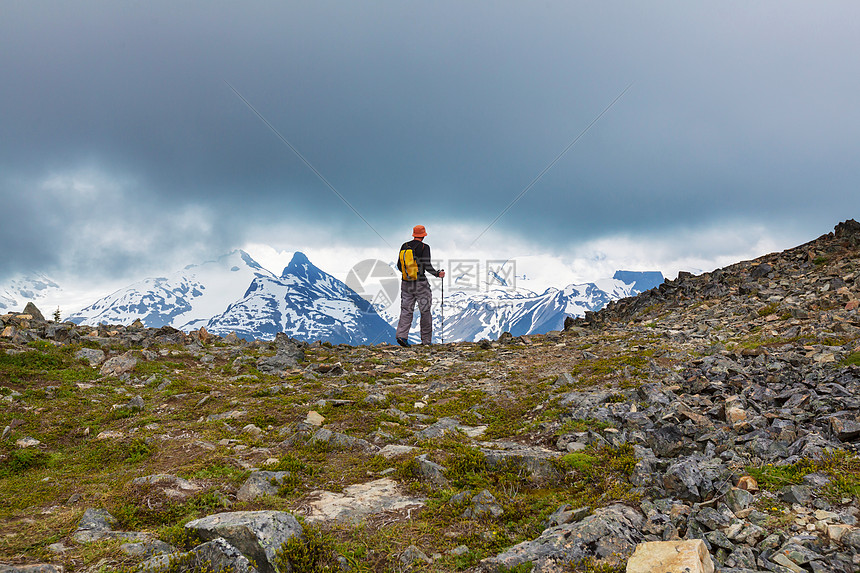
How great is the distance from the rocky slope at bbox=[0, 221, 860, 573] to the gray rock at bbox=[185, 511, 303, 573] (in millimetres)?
21

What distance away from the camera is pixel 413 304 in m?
25.1

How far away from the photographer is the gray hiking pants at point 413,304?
81.1 ft

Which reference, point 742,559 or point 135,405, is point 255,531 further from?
point 135,405

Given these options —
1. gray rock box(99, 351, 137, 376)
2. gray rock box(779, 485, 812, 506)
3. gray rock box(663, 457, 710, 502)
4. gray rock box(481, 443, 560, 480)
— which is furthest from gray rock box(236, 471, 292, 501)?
gray rock box(99, 351, 137, 376)

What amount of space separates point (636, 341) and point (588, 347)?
1.94 meters

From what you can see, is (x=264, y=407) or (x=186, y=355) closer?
(x=264, y=407)

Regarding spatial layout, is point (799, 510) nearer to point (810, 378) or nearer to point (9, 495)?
point (810, 378)

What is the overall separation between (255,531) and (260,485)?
87.4 inches

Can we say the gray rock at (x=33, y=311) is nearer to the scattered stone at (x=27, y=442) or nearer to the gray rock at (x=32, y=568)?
the scattered stone at (x=27, y=442)

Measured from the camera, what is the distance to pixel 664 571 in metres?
4.22

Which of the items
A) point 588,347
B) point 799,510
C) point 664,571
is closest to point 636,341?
point 588,347

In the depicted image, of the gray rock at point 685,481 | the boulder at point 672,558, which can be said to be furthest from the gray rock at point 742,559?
the gray rock at point 685,481

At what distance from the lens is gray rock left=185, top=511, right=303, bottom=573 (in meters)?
4.87

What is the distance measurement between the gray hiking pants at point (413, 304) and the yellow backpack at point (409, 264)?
1.34ft
